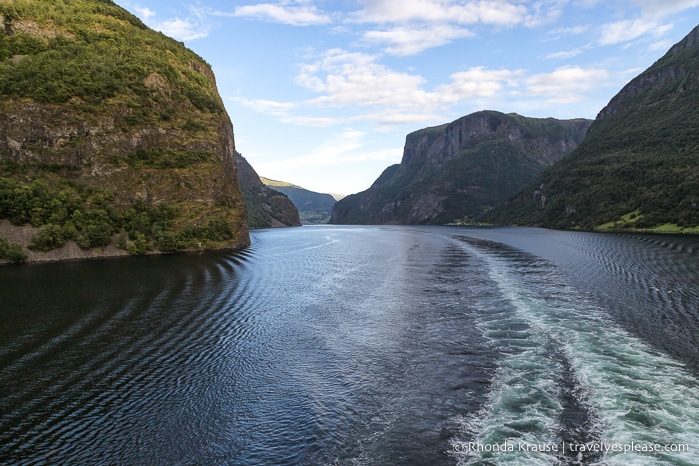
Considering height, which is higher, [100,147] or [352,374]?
[100,147]

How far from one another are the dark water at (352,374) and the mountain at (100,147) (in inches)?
1553

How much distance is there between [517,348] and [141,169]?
109 metres

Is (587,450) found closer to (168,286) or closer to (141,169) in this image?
(168,286)

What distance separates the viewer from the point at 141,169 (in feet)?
343

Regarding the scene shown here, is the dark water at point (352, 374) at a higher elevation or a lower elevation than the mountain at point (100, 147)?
lower

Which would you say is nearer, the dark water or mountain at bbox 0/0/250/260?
the dark water

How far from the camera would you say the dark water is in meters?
16.5

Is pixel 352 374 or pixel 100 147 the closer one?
pixel 352 374

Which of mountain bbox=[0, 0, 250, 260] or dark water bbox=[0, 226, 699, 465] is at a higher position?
mountain bbox=[0, 0, 250, 260]

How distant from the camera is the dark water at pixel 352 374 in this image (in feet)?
54.1

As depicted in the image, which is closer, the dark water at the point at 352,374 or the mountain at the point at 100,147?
the dark water at the point at 352,374

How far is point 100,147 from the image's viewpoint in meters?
101

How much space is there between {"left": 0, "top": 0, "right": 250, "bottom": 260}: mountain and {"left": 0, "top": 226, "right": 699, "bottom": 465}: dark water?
39439 millimetres

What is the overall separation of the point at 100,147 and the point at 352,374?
354 feet
